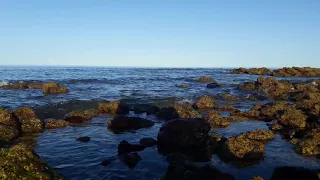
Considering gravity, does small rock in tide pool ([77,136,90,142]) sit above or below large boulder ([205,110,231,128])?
below

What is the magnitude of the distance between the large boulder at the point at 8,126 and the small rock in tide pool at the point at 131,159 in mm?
6849

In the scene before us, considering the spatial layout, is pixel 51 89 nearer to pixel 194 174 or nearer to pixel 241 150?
pixel 241 150

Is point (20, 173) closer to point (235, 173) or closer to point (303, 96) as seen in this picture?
point (235, 173)

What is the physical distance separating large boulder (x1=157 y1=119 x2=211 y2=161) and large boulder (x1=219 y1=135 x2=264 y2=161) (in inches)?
34.9

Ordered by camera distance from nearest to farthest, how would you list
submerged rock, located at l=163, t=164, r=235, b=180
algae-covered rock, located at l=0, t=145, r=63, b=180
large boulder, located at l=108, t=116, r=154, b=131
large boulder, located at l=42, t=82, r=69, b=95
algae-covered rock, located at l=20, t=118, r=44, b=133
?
algae-covered rock, located at l=0, t=145, r=63, b=180, submerged rock, located at l=163, t=164, r=235, b=180, algae-covered rock, located at l=20, t=118, r=44, b=133, large boulder, located at l=108, t=116, r=154, b=131, large boulder, located at l=42, t=82, r=69, b=95

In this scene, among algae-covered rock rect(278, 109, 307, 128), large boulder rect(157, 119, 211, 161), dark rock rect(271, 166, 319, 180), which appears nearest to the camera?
dark rock rect(271, 166, 319, 180)

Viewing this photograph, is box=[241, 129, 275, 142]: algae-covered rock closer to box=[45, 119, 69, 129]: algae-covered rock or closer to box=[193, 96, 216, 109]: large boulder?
box=[193, 96, 216, 109]: large boulder

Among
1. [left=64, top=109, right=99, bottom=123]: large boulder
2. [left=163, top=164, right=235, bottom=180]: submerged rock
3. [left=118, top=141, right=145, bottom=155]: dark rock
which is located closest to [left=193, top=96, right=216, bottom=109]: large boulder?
[left=64, top=109, right=99, bottom=123]: large boulder

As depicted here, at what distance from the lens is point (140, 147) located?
13.4 metres

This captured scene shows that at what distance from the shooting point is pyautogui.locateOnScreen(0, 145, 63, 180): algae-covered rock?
6746 millimetres

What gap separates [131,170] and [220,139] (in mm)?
5287

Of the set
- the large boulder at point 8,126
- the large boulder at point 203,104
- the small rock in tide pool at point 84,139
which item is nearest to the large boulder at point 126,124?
the small rock in tide pool at point 84,139

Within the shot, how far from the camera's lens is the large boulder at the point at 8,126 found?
14.8 m

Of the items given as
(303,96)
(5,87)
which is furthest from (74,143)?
(5,87)
